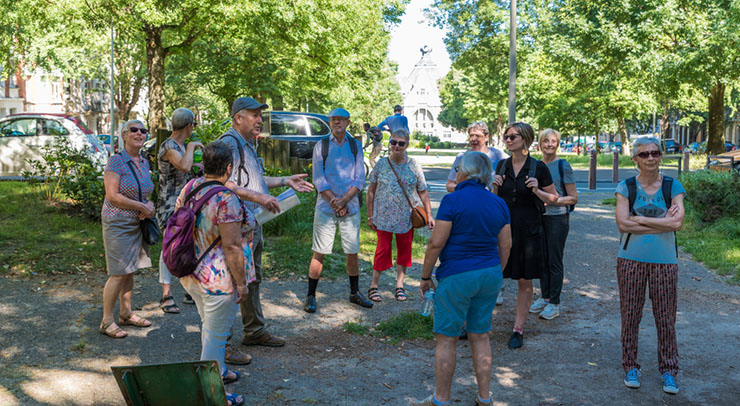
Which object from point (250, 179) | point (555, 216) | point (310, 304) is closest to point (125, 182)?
point (250, 179)

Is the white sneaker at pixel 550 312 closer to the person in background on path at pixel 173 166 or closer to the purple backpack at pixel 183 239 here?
the person in background on path at pixel 173 166

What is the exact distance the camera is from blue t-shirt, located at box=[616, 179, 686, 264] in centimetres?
467

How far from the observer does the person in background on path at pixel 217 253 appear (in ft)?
13.1

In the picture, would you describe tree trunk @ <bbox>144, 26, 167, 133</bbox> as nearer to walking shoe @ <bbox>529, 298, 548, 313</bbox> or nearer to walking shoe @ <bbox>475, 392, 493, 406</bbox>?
walking shoe @ <bbox>529, 298, 548, 313</bbox>

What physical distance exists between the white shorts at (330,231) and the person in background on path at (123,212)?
5.37ft

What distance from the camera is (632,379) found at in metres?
4.76

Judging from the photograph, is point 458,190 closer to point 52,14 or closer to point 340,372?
point 340,372

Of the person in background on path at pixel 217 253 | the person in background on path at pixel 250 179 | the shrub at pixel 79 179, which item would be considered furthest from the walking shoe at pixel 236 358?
the shrub at pixel 79 179

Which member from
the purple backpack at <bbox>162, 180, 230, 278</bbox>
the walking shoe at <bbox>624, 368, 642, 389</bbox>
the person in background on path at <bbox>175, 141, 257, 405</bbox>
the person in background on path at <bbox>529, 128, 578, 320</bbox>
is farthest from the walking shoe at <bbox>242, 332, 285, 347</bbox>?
the walking shoe at <bbox>624, 368, 642, 389</bbox>

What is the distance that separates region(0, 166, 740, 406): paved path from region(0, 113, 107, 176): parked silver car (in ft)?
34.4

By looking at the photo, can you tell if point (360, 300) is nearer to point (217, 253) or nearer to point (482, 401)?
point (482, 401)

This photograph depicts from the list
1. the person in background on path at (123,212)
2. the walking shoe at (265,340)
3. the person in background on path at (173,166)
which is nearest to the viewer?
the person in background on path at (123,212)

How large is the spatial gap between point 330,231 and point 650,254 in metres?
2.96

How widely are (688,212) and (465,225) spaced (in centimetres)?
961
